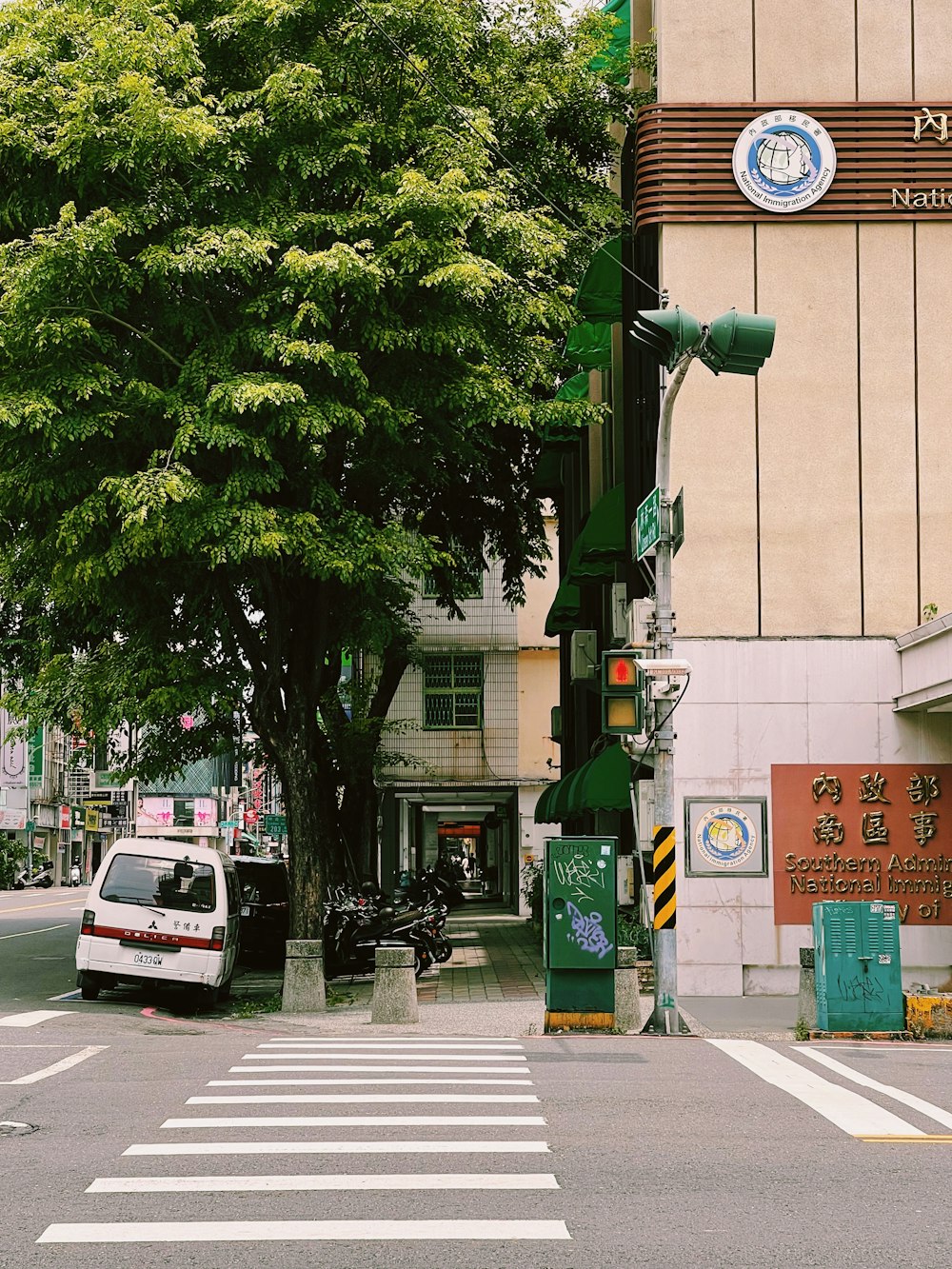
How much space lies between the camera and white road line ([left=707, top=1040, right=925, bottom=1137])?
934 centimetres

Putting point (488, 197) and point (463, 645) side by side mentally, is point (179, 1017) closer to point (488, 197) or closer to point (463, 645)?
point (488, 197)

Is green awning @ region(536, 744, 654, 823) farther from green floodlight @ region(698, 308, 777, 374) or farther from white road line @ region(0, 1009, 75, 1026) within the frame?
green floodlight @ region(698, 308, 777, 374)

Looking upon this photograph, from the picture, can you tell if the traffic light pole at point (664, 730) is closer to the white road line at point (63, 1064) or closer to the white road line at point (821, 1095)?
the white road line at point (821, 1095)

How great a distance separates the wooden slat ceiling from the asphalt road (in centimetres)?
1142

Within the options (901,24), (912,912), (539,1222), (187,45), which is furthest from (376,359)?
(539,1222)

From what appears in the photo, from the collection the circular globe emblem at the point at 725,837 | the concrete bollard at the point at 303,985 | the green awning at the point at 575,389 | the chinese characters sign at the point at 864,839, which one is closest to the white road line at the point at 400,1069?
the concrete bollard at the point at 303,985

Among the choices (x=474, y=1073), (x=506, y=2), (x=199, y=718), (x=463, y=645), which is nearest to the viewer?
(x=474, y=1073)

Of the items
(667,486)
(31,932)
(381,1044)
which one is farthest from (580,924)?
(31,932)

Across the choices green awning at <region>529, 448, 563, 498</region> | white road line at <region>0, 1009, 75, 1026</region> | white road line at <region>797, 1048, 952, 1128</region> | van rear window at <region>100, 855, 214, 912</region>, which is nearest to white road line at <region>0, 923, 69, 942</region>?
van rear window at <region>100, 855, 214, 912</region>

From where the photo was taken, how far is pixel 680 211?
2014 centimetres

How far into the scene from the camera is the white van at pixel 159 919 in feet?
59.9

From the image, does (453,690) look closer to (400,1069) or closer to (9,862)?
(400,1069)

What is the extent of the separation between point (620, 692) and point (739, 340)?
11.7ft

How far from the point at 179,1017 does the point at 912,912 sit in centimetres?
903
